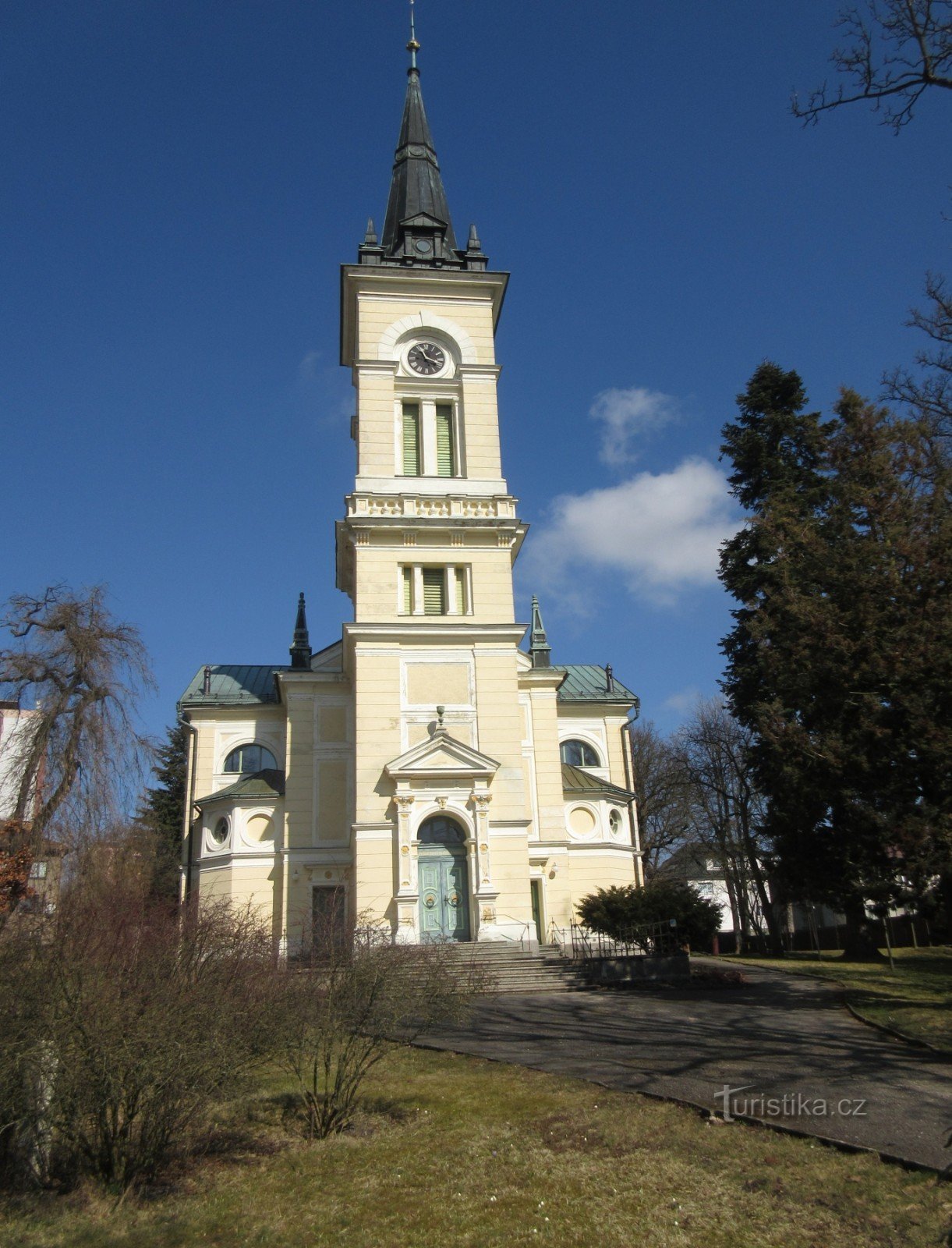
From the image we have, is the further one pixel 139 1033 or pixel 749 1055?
pixel 749 1055

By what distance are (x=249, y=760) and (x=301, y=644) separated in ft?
15.6

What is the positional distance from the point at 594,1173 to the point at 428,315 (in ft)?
102

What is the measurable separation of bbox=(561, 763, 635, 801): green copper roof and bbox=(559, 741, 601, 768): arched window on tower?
1.82 metres

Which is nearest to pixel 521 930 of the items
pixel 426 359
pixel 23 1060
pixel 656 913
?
pixel 656 913

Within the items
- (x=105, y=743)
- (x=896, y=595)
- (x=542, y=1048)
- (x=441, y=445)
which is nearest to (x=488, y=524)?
(x=441, y=445)

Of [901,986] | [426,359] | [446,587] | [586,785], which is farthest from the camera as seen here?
[586,785]

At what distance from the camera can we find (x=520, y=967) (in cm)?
2502

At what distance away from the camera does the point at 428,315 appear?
3559 centimetres

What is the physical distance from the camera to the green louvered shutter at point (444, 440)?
34.2 meters

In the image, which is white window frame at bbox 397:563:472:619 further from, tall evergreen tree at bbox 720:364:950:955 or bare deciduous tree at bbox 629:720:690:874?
bare deciduous tree at bbox 629:720:690:874

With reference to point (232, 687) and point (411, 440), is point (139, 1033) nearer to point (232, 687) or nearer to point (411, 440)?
point (411, 440)

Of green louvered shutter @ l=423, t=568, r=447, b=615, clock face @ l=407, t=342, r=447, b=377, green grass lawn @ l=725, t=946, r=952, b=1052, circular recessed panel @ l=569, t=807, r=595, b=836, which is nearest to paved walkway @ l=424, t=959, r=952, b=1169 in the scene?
green grass lawn @ l=725, t=946, r=952, b=1052

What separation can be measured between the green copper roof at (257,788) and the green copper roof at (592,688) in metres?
11.7

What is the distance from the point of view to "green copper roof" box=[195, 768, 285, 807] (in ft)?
110
